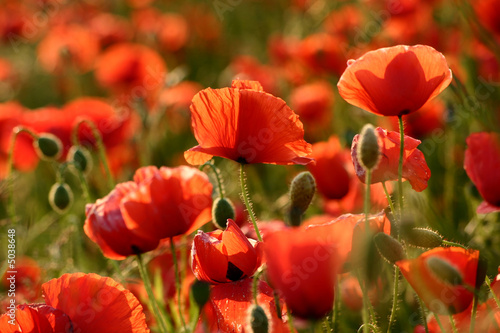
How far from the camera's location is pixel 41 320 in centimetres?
90

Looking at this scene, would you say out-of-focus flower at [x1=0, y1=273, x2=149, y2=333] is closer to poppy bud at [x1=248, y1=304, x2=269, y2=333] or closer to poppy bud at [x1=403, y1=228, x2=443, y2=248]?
poppy bud at [x1=248, y1=304, x2=269, y2=333]

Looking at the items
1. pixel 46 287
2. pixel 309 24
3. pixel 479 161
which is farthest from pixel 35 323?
pixel 309 24

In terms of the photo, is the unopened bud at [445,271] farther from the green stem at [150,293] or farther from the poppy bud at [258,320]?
the green stem at [150,293]

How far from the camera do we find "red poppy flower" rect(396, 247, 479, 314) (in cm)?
83

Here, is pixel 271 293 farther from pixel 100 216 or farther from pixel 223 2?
pixel 223 2

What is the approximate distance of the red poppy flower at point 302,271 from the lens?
73 cm

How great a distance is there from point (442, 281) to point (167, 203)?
1.44 ft

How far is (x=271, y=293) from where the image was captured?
3.12ft

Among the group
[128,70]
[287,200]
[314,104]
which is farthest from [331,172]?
[128,70]

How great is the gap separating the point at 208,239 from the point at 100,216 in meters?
0.21

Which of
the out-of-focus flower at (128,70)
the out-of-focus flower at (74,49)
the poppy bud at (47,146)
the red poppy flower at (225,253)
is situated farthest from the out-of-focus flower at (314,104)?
the red poppy flower at (225,253)

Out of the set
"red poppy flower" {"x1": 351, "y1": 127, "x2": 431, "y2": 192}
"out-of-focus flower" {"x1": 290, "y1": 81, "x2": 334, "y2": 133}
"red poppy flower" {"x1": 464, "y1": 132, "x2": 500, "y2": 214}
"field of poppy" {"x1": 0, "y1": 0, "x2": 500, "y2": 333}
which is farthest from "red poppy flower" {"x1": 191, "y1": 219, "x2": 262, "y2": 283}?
"out-of-focus flower" {"x1": 290, "y1": 81, "x2": 334, "y2": 133}

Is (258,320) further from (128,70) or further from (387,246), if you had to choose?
(128,70)

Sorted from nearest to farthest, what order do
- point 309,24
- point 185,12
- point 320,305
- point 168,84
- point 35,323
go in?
1. point 320,305
2. point 35,323
3. point 168,84
4. point 309,24
5. point 185,12
